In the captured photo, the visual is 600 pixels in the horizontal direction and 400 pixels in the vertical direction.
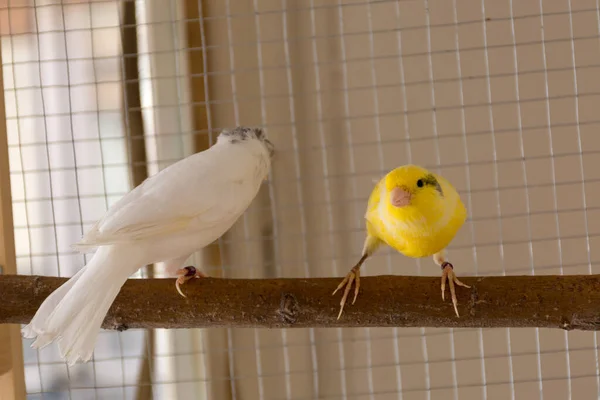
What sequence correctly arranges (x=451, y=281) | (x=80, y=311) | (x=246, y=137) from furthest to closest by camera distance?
(x=246, y=137)
(x=451, y=281)
(x=80, y=311)

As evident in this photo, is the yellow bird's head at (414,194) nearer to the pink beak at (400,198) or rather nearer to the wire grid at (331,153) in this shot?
the pink beak at (400,198)

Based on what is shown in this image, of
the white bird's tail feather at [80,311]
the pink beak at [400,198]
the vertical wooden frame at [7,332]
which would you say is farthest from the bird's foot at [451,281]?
the vertical wooden frame at [7,332]

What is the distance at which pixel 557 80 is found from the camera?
1.33 meters

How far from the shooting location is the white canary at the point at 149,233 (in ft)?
2.39

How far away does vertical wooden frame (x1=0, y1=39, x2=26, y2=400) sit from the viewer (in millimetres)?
1002

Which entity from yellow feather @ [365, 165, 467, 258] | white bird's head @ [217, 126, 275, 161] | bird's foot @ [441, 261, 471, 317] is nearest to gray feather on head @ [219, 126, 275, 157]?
white bird's head @ [217, 126, 275, 161]

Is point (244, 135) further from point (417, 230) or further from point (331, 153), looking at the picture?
point (331, 153)

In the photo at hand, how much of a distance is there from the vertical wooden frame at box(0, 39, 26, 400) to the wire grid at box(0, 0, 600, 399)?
0.98 feet

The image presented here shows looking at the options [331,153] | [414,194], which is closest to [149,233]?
[414,194]

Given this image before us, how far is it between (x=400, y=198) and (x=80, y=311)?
44cm

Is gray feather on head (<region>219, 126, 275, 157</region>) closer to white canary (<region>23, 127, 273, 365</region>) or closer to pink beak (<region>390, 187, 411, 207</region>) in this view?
white canary (<region>23, 127, 273, 365</region>)

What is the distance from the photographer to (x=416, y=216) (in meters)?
0.88

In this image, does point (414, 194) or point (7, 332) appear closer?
point (414, 194)

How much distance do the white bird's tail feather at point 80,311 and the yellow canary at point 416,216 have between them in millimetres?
298
